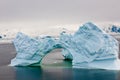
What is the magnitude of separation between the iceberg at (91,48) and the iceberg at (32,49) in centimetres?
84

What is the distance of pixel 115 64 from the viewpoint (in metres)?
19.6

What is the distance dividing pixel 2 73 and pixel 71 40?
4372mm

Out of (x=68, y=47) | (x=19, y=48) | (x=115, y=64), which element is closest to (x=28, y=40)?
(x=19, y=48)

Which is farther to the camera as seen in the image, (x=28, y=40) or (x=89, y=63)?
(x=28, y=40)

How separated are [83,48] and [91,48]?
1.84 feet

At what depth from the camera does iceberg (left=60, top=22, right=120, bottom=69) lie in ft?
64.1

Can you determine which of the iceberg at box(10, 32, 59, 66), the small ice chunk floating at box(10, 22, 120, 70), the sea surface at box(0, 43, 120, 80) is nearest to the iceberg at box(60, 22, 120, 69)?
the small ice chunk floating at box(10, 22, 120, 70)

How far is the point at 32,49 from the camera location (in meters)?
21.3

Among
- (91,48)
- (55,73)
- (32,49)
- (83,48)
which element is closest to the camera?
(55,73)

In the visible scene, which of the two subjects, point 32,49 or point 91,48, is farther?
point 32,49

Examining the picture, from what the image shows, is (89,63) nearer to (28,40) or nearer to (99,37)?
(99,37)

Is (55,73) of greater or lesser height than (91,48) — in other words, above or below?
below

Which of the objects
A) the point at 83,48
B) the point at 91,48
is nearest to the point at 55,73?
the point at 83,48

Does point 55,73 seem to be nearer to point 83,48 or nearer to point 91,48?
point 83,48
